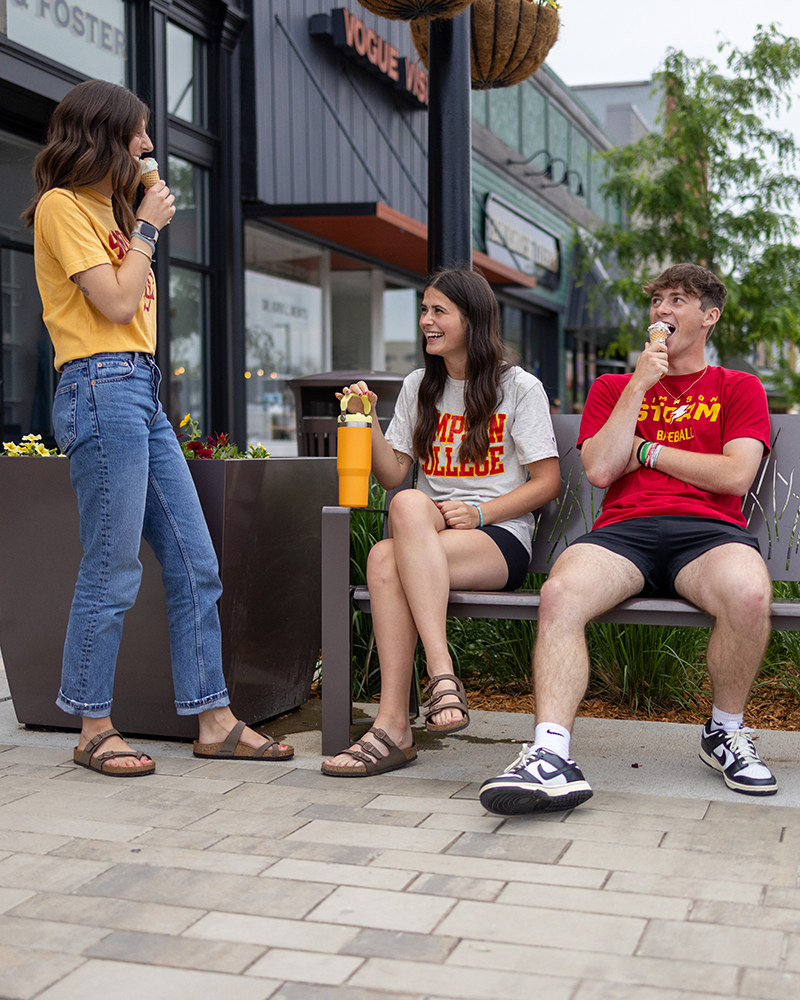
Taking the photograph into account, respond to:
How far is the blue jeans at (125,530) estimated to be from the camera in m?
3.23

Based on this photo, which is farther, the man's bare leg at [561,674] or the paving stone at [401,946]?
the man's bare leg at [561,674]

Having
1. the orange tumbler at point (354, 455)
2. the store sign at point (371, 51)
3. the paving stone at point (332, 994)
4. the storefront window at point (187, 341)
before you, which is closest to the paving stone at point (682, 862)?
the paving stone at point (332, 994)

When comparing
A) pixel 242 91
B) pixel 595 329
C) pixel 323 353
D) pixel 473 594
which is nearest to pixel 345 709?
pixel 473 594

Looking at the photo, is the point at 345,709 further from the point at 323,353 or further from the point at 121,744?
the point at 323,353

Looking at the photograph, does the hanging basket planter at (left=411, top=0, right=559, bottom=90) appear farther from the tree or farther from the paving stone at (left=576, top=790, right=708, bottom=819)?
the tree

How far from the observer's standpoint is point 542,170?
2066 centimetres

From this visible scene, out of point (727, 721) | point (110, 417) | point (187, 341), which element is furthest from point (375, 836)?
point (187, 341)

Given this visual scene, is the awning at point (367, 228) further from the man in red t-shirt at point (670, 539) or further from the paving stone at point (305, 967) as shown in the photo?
the paving stone at point (305, 967)

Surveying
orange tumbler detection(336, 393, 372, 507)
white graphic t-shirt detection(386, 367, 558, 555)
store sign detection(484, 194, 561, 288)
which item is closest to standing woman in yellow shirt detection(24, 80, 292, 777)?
orange tumbler detection(336, 393, 372, 507)

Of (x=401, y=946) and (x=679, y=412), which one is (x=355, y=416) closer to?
(x=679, y=412)

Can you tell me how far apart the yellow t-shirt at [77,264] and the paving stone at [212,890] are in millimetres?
1473

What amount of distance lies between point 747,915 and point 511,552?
1501 mm

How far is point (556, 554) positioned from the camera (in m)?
3.93

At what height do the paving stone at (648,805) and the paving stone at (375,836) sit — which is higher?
the paving stone at (375,836)
